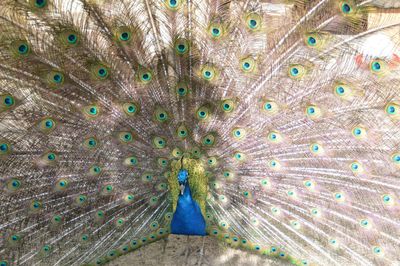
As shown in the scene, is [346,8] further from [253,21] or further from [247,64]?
[247,64]

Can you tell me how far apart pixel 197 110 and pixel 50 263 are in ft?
5.65

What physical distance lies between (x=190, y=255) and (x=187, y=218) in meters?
0.44

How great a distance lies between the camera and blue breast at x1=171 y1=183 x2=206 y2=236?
3252 mm

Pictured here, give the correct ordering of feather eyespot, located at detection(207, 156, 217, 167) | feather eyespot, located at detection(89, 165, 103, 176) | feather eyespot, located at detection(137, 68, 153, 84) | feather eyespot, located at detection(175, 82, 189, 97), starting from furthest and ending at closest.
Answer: feather eyespot, located at detection(207, 156, 217, 167)
feather eyespot, located at detection(89, 165, 103, 176)
feather eyespot, located at detection(175, 82, 189, 97)
feather eyespot, located at detection(137, 68, 153, 84)

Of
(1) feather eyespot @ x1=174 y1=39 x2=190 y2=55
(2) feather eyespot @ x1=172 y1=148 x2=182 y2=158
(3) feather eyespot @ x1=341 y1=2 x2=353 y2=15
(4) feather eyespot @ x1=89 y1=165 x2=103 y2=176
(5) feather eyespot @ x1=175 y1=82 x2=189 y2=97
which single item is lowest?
(4) feather eyespot @ x1=89 y1=165 x2=103 y2=176

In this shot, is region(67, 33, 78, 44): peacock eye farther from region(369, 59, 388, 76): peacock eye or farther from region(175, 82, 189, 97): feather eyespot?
region(369, 59, 388, 76): peacock eye

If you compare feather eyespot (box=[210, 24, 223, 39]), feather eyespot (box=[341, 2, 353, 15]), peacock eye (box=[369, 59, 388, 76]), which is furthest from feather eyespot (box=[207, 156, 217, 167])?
feather eyespot (box=[341, 2, 353, 15])

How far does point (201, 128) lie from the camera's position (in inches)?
119

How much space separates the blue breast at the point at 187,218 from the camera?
3.25 m

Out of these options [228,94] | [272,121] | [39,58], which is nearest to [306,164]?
[272,121]

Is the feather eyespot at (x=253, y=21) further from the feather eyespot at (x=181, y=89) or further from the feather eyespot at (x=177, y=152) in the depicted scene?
the feather eyespot at (x=177, y=152)

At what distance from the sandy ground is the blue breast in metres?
0.17

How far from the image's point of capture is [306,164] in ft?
9.78

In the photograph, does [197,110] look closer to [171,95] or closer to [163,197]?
[171,95]
